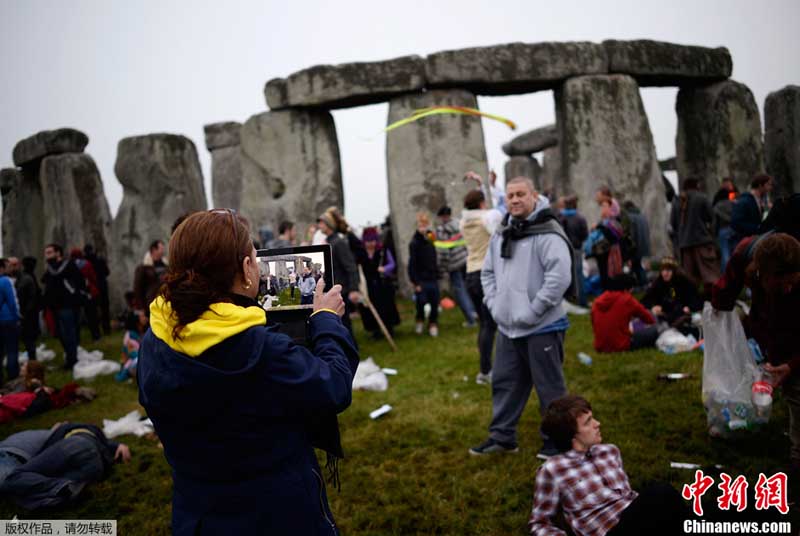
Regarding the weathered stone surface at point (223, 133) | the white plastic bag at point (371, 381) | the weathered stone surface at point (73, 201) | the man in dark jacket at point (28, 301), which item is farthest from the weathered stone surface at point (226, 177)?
the white plastic bag at point (371, 381)

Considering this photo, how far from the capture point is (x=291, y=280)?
204 centimetres

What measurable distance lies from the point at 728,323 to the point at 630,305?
2557 mm

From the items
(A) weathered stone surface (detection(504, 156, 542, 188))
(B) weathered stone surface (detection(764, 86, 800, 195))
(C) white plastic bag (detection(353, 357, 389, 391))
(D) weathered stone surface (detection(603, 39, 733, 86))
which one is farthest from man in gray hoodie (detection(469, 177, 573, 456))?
(A) weathered stone surface (detection(504, 156, 542, 188))

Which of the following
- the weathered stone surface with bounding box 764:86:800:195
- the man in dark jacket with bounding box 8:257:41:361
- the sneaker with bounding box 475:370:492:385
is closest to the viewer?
the sneaker with bounding box 475:370:492:385

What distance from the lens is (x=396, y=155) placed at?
11.4m

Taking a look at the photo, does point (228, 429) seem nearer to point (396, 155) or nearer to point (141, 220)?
point (396, 155)

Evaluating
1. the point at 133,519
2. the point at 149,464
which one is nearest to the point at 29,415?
the point at 149,464

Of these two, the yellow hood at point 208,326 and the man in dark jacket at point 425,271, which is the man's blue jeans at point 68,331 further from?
the yellow hood at point 208,326

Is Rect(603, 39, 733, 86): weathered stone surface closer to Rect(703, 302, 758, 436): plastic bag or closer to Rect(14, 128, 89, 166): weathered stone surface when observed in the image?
Rect(703, 302, 758, 436): plastic bag

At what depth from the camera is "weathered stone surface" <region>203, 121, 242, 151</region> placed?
19891 mm

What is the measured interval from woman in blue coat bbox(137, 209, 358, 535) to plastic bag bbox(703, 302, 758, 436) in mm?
2953

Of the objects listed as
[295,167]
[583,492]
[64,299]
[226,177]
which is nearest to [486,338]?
[583,492]

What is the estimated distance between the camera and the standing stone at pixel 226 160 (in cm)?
1983

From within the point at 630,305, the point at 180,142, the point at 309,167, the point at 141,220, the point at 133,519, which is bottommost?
the point at 133,519
